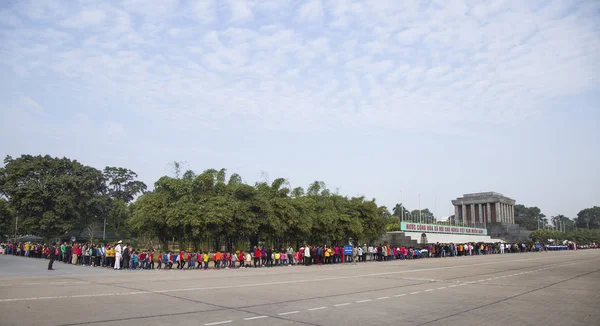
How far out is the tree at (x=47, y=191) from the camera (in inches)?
2210

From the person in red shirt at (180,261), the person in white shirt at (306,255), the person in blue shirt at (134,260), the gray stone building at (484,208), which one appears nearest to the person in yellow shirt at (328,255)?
the person in white shirt at (306,255)

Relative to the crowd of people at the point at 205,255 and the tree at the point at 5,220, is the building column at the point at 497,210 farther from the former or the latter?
the tree at the point at 5,220

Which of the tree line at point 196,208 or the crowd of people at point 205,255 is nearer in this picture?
the crowd of people at point 205,255

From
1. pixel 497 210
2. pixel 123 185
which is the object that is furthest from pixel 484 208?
pixel 123 185

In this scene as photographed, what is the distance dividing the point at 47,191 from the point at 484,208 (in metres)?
104

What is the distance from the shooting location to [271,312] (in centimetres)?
1141

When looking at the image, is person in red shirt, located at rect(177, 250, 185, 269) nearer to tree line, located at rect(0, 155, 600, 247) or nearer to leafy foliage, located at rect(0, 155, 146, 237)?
tree line, located at rect(0, 155, 600, 247)

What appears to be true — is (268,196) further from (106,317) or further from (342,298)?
(106,317)

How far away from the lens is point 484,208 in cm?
12225

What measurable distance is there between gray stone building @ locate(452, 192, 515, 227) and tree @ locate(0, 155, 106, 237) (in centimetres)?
9020

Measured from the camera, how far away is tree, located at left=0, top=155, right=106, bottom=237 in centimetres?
5612

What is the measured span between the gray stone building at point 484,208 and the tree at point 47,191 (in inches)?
3551

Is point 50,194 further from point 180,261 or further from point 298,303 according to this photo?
point 298,303

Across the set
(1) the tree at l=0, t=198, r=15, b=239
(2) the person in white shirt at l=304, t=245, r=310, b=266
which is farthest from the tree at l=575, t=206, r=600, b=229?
(1) the tree at l=0, t=198, r=15, b=239
